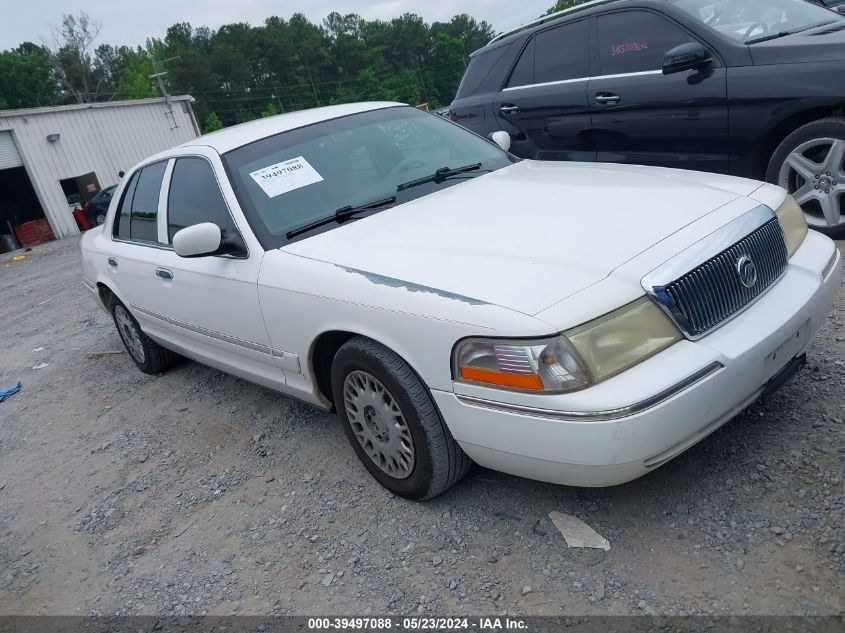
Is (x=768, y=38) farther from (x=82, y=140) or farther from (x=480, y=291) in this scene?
(x=82, y=140)

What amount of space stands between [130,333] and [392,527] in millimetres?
3273

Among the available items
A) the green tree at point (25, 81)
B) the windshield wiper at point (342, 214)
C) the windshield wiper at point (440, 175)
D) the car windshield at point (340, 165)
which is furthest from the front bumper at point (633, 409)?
the green tree at point (25, 81)

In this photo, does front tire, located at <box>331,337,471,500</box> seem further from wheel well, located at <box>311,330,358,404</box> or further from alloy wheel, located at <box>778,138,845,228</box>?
alloy wheel, located at <box>778,138,845,228</box>

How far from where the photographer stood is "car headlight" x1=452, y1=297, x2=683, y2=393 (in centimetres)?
224

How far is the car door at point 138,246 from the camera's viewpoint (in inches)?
171

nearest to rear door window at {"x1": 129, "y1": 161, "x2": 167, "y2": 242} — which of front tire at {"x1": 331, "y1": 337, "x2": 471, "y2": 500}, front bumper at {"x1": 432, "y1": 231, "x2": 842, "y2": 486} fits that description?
front tire at {"x1": 331, "y1": 337, "x2": 471, "y2": 500}

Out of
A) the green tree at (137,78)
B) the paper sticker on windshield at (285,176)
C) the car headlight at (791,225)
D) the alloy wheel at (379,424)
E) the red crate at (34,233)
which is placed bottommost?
the alloy wheel at (379,424)

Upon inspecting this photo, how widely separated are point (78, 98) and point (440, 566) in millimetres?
83117

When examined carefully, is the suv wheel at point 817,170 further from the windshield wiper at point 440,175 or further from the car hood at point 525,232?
the windshield wiper at point 440,175

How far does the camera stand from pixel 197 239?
3209 millimetres

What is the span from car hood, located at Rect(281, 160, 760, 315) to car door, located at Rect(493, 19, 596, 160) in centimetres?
212

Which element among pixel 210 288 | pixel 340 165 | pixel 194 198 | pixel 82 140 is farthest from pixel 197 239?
pixel 82 140

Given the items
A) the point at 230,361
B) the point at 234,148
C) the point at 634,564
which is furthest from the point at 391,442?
the point at 234,148

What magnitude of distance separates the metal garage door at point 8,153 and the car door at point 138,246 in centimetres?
2095
